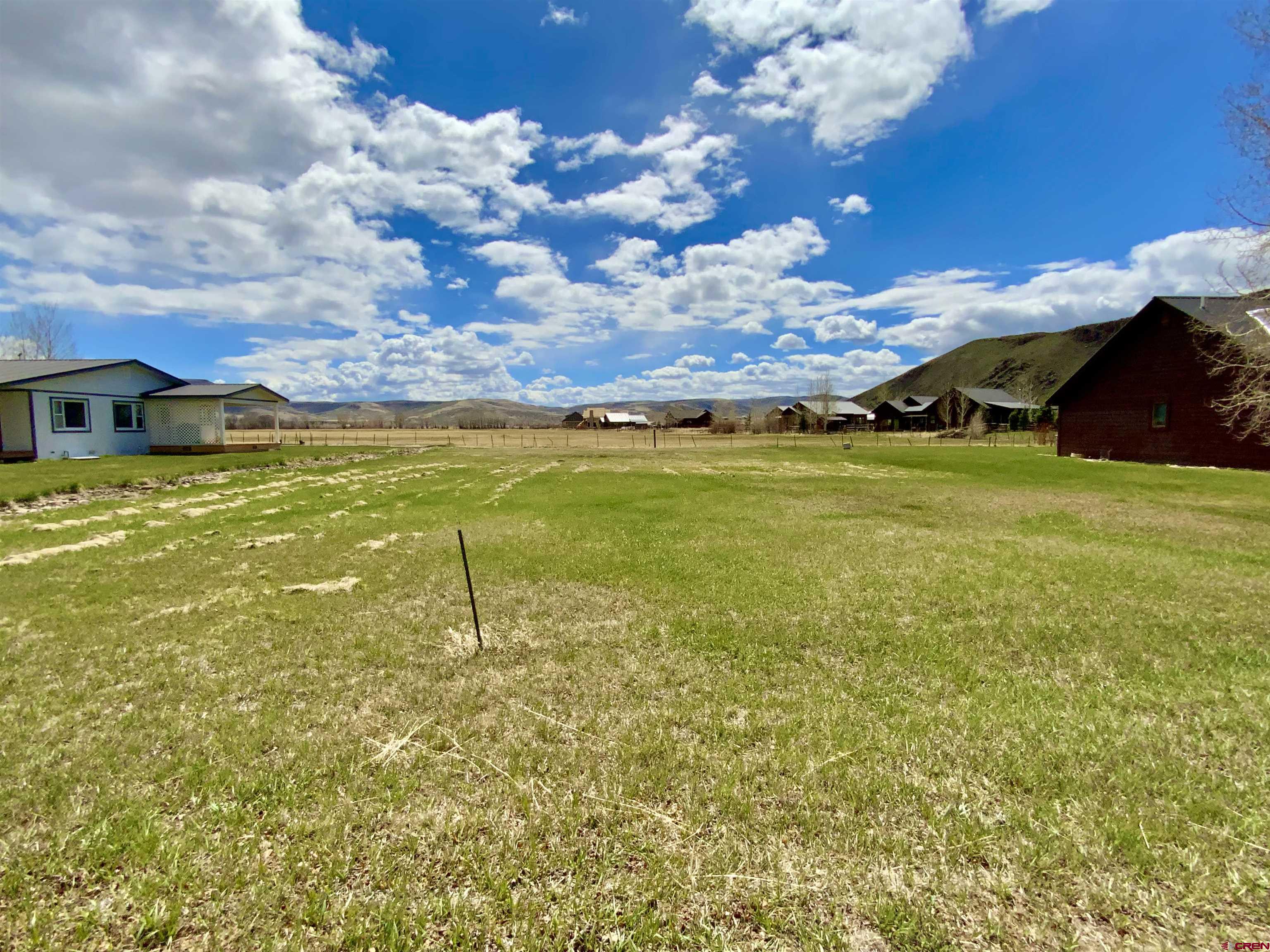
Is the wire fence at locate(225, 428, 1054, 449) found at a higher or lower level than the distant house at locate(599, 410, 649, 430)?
lower

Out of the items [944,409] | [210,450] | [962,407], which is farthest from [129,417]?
[944,409]

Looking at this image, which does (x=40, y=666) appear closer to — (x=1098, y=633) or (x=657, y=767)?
(x=657, y=767)

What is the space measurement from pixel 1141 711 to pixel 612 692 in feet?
14.4

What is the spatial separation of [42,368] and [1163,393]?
55657 mm

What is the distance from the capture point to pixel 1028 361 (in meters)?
174

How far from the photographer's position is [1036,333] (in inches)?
7613

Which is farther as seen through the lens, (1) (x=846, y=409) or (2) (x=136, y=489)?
(1) (x=846, y=409)

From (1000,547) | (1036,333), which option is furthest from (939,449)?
(1036,333)

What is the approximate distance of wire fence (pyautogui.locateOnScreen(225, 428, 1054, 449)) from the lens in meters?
54.5

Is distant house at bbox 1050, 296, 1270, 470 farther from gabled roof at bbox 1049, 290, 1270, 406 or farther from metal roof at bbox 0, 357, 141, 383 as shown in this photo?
metal roof at bbox 0, 357, 141, 383

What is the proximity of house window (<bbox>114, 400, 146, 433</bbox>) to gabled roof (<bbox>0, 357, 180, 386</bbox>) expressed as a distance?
2.18m

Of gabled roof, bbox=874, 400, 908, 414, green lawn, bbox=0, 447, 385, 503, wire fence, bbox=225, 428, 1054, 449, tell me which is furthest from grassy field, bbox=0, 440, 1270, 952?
gabled roof, bbox=874, 400, 908, 414

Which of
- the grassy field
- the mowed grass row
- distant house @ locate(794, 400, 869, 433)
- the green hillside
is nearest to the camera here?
the grassy field

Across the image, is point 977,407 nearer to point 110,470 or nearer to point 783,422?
point 783,422
